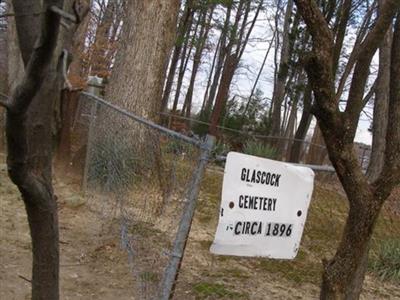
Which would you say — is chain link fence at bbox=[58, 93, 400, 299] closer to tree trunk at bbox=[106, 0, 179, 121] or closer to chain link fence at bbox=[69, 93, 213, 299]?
chain link fence at bbox=[69, 93, 213, 299]

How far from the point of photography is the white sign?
10.5 feet

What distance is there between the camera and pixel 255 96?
86.8 feet

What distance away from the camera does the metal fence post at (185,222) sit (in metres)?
3.21

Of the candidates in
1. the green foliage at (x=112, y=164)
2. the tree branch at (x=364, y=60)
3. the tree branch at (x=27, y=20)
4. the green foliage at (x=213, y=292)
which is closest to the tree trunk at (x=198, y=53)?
the green foliage at (x=112, y=164)

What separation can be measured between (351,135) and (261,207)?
0.75 m

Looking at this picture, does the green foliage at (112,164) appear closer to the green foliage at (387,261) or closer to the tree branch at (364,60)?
the tree branch at (364,60)

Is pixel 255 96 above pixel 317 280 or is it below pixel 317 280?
above

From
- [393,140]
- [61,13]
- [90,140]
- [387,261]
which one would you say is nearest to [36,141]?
[61,13]

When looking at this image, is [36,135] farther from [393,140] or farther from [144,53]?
[144,53]

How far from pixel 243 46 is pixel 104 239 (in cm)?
2919

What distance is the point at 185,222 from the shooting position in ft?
11.0

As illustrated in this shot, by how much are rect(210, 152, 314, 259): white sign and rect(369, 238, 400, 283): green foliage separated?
345 cm

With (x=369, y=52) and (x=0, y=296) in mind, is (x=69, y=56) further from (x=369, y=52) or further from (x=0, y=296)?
(x=0, y=296)

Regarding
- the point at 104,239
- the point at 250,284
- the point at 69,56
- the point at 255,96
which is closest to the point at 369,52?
the point at 69,56
